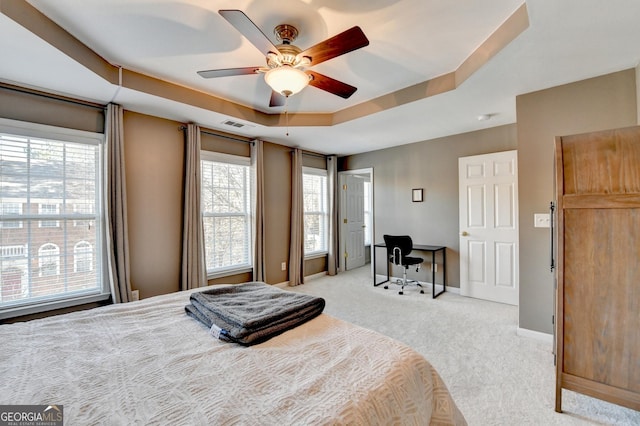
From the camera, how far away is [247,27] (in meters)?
1.50

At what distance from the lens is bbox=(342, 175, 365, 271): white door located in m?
5.86

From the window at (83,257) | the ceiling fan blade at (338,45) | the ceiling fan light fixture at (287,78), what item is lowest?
the window at (83,257)

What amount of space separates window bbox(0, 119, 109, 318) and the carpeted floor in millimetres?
2710

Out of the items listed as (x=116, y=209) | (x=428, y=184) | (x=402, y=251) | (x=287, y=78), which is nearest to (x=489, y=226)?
(x=428, y=184)

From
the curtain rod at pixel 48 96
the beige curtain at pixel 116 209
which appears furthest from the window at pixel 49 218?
the curtain rod at pixel 48 96

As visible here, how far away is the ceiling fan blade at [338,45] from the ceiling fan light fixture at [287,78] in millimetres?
107

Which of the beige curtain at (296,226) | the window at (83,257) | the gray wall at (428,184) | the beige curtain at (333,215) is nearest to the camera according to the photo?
the window at (83,257)

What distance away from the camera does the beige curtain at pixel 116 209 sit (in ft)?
9.18

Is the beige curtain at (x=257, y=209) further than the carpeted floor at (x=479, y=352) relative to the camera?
Yes

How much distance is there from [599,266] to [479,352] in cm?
127

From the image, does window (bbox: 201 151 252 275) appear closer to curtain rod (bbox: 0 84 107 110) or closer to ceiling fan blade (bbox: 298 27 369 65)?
curtain rod (bbox: 0 84 107 110)

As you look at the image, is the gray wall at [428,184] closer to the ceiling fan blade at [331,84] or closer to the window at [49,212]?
the ceiling fan blade at [331,84]

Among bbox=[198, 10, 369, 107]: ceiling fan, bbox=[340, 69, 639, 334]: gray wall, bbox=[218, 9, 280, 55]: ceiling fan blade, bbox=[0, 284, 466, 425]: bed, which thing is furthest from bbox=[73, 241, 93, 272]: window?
bbox=[340, 69, 639, 334]: gray wall

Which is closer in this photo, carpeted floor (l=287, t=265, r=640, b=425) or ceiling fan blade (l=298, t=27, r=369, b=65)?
ceiling fan blade (l=298, t=27, r=369, b=65)
